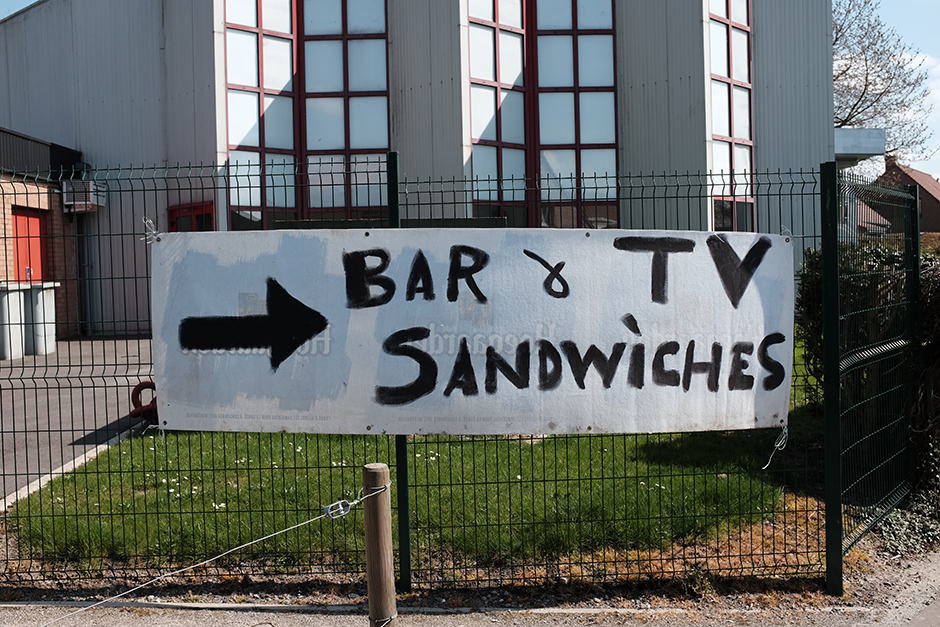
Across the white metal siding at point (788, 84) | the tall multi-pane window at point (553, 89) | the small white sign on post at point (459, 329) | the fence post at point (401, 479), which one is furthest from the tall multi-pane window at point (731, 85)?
the fence post at point (401, 479)

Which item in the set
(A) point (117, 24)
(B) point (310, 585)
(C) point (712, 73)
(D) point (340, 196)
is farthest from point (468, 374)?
(A) point (117, 24)

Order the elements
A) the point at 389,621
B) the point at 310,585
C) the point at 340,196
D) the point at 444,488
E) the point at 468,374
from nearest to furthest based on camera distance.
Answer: the point at 389,621
the point at 468,374
the point at 310,585
the point at 444,488
the point at 340,196

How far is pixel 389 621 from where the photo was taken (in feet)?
11.2

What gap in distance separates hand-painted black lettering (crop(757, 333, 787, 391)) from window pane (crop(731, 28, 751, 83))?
17757 millimetres

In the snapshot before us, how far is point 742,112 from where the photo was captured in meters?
21.1

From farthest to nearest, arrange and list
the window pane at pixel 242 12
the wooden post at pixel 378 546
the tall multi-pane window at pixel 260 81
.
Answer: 1. the tall multi-pane window at pixel 260 81
2. the window pane at pixel 242 12
3. the wooden post at pixel 378 546

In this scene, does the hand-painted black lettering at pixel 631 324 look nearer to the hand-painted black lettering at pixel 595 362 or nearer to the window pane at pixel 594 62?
the hand-painted black lettering at pixel 595 362

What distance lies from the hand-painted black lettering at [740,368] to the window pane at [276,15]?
18.2m

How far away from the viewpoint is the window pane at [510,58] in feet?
67.2

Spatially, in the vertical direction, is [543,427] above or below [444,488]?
→ above

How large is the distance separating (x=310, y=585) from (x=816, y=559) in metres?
3.00

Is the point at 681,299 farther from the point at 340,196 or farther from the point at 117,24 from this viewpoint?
the point at 117,24

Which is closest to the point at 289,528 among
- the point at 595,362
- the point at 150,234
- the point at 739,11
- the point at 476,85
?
the point at 150,234

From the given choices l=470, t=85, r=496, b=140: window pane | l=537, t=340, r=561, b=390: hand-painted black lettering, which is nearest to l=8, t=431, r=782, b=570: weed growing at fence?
l=537, t=340, r=561, b=390: hand-painted black lettering
